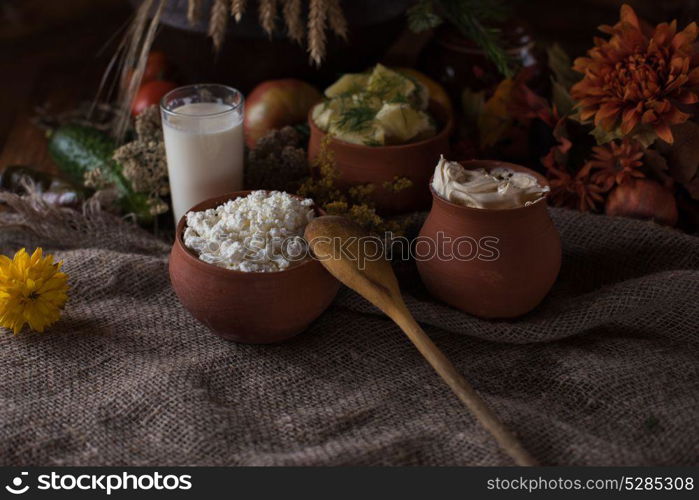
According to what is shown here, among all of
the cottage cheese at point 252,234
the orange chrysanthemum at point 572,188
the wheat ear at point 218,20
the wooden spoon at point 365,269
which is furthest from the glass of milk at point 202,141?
the orange chrysanthemum at point 572,188

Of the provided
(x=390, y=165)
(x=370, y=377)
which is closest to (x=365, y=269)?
(x=370, y=377)

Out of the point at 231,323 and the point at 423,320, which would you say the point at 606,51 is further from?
the point at 231,323

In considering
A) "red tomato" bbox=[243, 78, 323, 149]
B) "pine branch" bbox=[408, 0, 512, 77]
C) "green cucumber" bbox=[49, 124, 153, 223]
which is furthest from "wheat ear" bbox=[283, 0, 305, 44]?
"green cucumber" bbox=[49, 124, 153, 223]

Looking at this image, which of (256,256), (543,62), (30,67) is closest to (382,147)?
(256,256)

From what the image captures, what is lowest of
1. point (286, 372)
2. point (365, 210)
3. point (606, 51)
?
point (286, 372)

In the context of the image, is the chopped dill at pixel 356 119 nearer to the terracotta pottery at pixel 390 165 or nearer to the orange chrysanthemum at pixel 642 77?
the terracotta pottery at pixel 390 165

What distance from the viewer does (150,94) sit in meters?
1.92

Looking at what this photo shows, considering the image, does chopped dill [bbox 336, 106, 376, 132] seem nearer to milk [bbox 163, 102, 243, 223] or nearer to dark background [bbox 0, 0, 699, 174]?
milk [bbox 163, 102, 243, 223]

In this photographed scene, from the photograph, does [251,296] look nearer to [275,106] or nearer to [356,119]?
[356,119]

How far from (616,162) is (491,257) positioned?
39 centimetres

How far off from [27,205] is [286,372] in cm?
64

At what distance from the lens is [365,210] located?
1.33 metres

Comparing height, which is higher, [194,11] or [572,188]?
[194,11]

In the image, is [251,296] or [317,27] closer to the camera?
[251,296]
